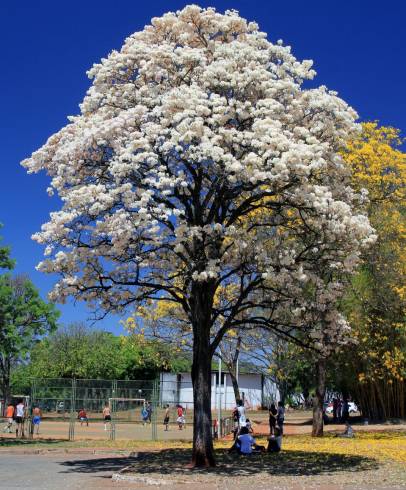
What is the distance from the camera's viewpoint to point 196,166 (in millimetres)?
16734

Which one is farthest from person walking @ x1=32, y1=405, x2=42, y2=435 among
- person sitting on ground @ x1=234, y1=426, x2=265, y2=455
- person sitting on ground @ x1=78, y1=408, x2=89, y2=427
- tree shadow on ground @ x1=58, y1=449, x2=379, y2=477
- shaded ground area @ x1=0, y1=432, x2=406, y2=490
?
person sitting on ground @ x1=234, y1=426, x2=265, y2=455

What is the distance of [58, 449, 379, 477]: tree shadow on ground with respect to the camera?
16344mm

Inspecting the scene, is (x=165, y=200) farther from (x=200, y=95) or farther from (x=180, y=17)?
(x=180, y=17)

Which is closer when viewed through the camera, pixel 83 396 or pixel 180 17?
pixel 180 17

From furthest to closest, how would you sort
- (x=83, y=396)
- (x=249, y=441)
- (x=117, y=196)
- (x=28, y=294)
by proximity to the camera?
(x=83, y=396) → (x=28, y=294) → (x=249, y=441) → (x=117, y=196)

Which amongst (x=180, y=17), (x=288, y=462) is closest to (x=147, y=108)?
(x=180, y=17)

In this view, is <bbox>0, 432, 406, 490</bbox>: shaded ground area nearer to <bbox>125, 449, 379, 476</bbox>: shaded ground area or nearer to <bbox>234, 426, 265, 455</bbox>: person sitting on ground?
<bbox>125, 449, 379, 476</bbox>: shaded ground area

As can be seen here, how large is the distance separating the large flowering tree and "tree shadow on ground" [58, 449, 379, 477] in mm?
1005

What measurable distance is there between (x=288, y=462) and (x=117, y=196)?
329 inches

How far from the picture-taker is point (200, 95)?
16.3 m

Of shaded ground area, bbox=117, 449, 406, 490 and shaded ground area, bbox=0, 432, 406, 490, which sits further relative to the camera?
shaded ground area, bbox=0, 432, 406, 490

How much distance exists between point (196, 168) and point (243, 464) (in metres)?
7.65

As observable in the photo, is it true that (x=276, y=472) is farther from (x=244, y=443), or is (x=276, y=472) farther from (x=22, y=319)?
(x=22, y=319)

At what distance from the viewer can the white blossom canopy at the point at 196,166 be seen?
15.9m
